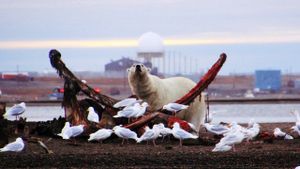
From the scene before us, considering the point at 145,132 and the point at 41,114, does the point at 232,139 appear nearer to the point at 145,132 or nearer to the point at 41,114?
the point at 145,132

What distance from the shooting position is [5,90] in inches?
3361

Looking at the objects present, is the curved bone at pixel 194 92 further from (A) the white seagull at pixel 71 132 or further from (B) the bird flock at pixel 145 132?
(A) the white seagull at pixel 71 132

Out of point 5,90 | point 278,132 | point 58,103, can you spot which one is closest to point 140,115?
point 278,132

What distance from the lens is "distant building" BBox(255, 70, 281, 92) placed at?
103 m

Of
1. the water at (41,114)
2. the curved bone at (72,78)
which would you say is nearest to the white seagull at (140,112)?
the curved bone at (72,78)

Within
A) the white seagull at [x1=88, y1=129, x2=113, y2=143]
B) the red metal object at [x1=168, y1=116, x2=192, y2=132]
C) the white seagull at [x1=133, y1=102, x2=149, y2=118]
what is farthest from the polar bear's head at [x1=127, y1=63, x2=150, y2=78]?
the white seagull at [x1=88, y1=129, x2=113, y2=143]

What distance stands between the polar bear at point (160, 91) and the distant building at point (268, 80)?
73.8 m

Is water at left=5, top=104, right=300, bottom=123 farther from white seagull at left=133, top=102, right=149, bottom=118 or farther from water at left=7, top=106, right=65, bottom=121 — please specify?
white seagull at left=133, top=102, right=149, bottom=118

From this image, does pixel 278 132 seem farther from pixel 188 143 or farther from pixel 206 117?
pixel 206 117

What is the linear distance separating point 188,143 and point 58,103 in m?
29.8

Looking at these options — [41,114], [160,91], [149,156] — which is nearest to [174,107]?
[160,91]

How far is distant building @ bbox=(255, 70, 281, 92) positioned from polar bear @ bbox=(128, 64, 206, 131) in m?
73.8

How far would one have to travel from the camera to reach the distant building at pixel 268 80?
4067 inches

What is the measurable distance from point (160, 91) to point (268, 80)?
7971 cm
